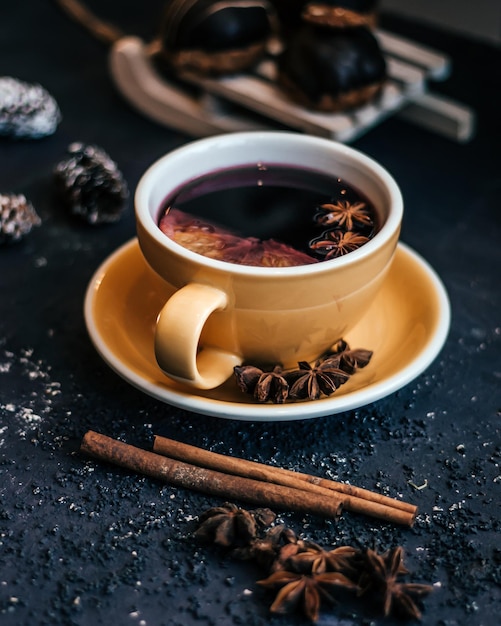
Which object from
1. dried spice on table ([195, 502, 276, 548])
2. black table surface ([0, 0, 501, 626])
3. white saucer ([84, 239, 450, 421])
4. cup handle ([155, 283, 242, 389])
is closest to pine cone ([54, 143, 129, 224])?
black table surface ([0, 0, 501, 626])

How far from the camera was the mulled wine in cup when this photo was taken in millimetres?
712

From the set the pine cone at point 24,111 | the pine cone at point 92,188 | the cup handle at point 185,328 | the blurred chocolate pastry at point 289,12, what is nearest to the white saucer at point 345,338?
the cup handle at point 185,328

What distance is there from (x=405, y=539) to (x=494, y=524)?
8cm

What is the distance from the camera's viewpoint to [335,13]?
3.71 feet

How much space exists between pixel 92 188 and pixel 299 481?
0.55 m

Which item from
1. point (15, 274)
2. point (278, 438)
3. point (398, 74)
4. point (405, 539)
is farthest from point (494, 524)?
point (398, 74)

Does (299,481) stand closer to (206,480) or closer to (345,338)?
(206,480)

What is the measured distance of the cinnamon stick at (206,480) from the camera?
688 mm

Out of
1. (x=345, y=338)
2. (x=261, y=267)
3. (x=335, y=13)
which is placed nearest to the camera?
(x=261, y=267)

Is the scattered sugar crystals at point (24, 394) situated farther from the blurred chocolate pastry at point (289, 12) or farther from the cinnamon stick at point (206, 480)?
the blurred chocolate pastry at point (289, 12)

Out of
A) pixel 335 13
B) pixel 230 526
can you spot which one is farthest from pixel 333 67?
pixel 230 526

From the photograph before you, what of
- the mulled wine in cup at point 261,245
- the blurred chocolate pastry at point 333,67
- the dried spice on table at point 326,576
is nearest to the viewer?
the dried spice on table at point 326,576

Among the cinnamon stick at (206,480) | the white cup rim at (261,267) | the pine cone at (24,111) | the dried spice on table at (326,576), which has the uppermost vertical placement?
the white cup rim at (261,267)

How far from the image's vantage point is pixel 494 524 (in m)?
0.69
